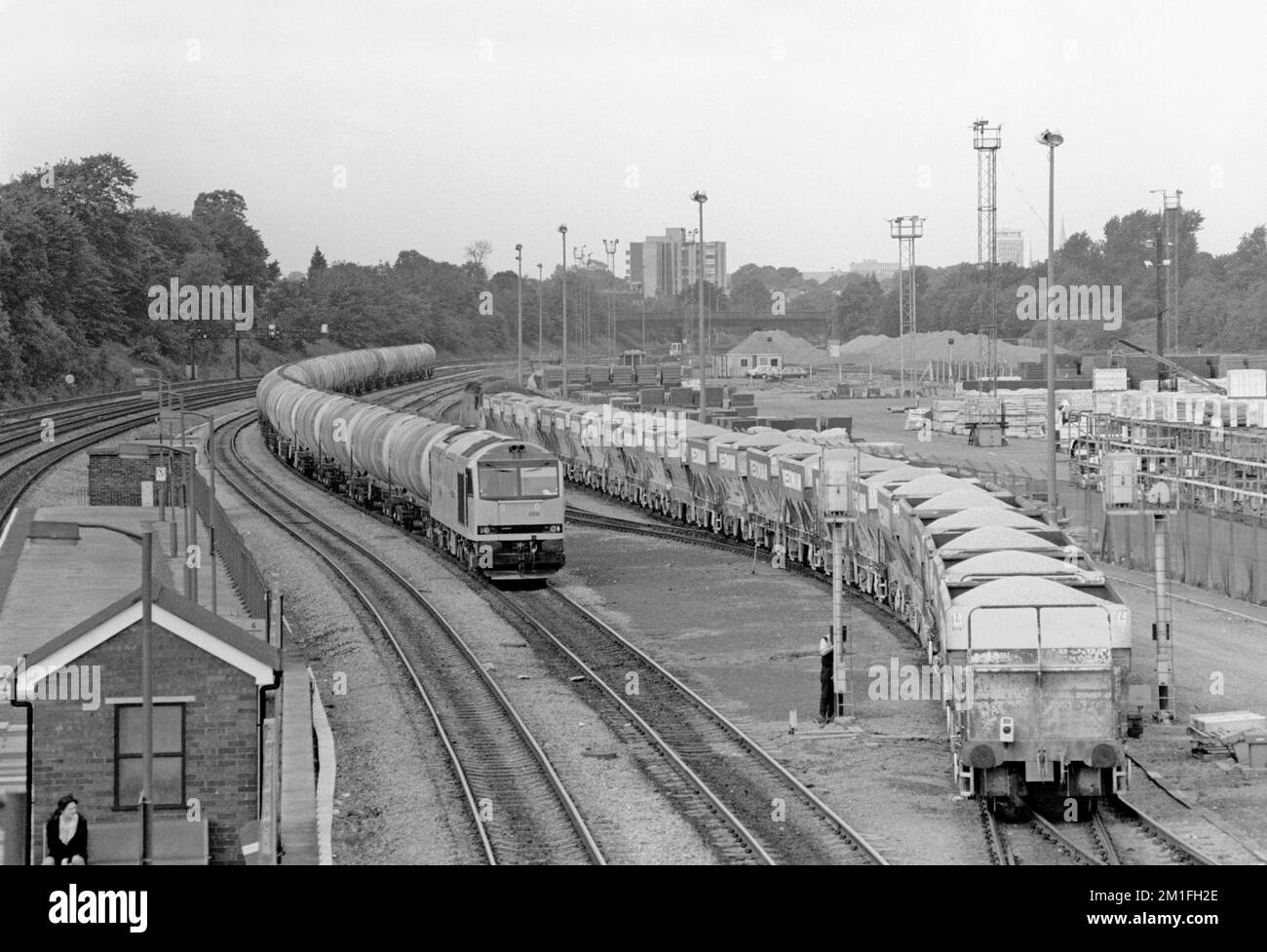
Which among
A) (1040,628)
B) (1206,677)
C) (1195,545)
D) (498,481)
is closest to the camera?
(1040,628)

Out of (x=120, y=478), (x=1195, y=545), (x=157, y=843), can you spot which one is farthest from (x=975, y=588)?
(x=120, y=478)

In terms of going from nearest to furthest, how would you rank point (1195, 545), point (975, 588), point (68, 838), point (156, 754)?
1. point (68, 838)
2. point (156, 754)
3. point (975, 588)
4. point (1195, 545)

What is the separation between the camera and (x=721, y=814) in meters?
17.1

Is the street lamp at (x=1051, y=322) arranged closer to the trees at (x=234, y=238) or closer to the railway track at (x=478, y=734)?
the railway track at (x=478, y=734)

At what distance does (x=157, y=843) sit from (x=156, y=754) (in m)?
0.85

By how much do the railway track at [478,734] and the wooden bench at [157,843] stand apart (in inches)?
112

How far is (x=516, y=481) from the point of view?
109 feet

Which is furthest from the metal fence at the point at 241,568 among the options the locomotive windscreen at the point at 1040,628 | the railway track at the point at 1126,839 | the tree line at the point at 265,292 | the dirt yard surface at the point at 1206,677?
the tree line at the point at 265,292

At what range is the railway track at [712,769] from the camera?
16.1 m

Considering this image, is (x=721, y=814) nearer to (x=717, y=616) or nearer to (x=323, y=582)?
(x=717, y=616)

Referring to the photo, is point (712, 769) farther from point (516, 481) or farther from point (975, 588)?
point (516, 481)

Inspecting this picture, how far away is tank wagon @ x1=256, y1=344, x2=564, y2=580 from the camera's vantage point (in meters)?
33.4

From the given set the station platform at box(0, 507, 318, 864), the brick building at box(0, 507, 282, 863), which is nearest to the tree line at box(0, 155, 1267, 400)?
the station platform at box(0, 507, 318, 864)
